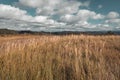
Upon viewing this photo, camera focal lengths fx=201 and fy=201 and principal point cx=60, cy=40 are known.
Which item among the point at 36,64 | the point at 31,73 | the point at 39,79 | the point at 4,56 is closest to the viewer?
the point at 39,79

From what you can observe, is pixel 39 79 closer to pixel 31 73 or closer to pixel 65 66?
pixel 31 73

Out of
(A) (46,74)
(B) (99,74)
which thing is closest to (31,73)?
(A) (46,74)

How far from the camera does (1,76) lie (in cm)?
449

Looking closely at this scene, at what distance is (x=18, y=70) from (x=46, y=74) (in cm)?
77

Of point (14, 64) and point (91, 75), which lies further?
point (14, 64)

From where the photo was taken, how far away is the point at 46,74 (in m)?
4.40

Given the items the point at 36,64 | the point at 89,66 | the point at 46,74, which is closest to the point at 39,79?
the point at 46,74

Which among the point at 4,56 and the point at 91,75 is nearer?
the point at 91,75

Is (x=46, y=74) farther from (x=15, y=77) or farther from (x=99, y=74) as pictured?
(x=99, y=74)

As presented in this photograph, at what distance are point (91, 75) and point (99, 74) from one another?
0.17 meters

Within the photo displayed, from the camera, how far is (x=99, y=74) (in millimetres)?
4219

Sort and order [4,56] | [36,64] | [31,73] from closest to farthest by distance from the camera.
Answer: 1. [31,73]
2. [36,64]
3. [4,56]

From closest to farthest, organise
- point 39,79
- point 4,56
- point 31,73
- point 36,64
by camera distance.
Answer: point 39,79, point 31,73, point 36,64, point 4,56

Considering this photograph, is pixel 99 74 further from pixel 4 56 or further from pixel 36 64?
pixel 4 56
